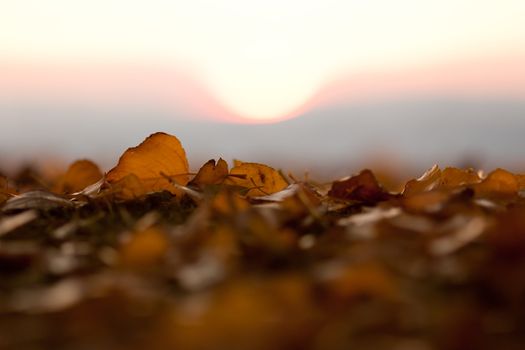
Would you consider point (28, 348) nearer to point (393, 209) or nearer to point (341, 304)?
point (341, 304)

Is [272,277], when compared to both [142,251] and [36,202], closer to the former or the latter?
[142,251]

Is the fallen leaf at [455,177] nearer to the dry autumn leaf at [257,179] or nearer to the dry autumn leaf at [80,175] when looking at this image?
the dry autumn leaf at [257,179]

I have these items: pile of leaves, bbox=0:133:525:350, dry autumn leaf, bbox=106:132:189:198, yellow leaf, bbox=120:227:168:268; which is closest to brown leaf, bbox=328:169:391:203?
pile of leaves, bbox=0:133:525:350

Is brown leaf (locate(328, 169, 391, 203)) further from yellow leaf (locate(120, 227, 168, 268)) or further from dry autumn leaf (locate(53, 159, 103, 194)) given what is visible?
dry autumn leaf (locate(53, 159, 103, 194))

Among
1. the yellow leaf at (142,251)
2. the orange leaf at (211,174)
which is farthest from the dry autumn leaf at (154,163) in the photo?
the yellow leaf at (142,251)

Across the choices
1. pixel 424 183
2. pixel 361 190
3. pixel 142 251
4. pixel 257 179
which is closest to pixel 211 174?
pixel 257 179

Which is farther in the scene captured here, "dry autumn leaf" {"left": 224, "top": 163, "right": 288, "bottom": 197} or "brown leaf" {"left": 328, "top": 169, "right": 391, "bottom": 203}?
"dry autumn leaf" {"left": 224, "top": 163, "right": 288, "bottom": 197}

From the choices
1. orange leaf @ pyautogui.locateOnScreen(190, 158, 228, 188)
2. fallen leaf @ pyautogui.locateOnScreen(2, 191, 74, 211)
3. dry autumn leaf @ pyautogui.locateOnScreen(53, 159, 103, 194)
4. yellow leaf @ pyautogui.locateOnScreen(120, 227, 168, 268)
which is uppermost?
yellow leaf @ pyautogui.locateOnScreen(120, 227, 168, 268)
